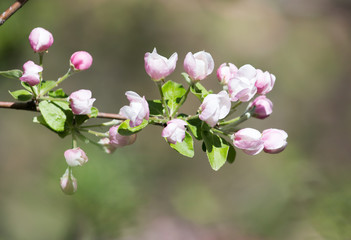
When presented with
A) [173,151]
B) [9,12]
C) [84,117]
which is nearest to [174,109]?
[84,117]

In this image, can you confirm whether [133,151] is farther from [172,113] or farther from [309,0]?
[309,0]

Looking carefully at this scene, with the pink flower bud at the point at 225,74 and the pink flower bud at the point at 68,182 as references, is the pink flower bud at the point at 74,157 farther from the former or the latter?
the pink flower bud at the point at 225,74

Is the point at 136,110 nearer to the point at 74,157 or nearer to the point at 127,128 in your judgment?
the point at 127,128

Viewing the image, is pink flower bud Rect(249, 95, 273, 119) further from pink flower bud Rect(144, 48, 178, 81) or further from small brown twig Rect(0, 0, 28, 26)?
small brown twig Rect(0, 0, 28, 26)

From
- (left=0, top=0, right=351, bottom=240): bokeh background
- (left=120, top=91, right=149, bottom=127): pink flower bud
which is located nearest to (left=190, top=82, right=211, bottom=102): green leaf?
(left=120, top=91, right=149, bottom=127): pink flower bud

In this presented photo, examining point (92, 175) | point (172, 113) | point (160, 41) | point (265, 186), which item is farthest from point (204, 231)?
point (172, 113)

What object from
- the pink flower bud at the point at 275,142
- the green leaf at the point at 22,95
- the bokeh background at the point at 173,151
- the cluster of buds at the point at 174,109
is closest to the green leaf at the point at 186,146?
the cluster of buds at the point at 174,109
